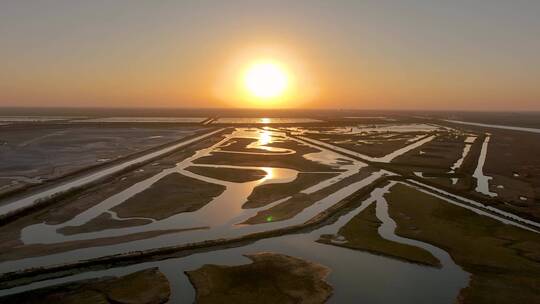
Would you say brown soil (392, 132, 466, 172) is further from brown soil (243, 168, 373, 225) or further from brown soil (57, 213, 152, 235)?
brown soil (57, 213, 152, 235)

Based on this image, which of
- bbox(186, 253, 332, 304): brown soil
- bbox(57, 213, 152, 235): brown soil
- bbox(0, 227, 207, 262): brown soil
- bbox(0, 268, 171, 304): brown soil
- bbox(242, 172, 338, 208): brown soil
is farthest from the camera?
bbox(242, 172, 338, 208): brown soil

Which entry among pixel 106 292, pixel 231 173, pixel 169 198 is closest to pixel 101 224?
pixel 169 198

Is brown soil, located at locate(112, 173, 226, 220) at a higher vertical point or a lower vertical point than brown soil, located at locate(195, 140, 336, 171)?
lower

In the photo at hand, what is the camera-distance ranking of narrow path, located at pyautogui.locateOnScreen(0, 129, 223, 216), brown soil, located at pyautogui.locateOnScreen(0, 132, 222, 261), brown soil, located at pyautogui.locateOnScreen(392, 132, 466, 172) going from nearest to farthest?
1. brown soil, located at pyautogui.locateOnScreen(0, 132, 222, 261)
2. narrow path, located at pyautogui.locateOnScreen(0, 129, 223, 216)
3. brown soil, located at pyautogui.locateOnScreen(392, 132, 466, 172)

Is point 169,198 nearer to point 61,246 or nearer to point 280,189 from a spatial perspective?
point 280,189

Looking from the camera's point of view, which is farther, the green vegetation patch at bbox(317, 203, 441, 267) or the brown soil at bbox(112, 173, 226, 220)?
the brown soil at bbox(112, 173, 226, 220)

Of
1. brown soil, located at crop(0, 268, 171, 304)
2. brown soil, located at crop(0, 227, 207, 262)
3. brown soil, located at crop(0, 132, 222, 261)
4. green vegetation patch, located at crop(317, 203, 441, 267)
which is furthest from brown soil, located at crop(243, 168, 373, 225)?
brown soil, located at crop(0, 268, 171, 304)

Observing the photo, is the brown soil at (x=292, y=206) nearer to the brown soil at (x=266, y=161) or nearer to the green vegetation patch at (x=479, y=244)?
the green vegetation patch at (x=479, y=244)

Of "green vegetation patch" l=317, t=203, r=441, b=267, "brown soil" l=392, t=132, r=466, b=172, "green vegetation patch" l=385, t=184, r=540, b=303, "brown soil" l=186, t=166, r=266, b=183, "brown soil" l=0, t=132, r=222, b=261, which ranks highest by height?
"brown soil" l=392, t=132, r=466, b=172

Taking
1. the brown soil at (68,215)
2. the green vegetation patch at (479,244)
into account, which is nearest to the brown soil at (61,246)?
the brown soil at (68,215)
